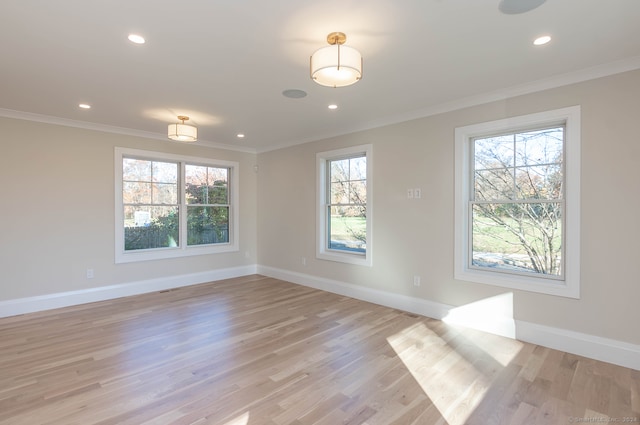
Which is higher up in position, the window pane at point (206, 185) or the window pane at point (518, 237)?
the window pane at point (206, 185)

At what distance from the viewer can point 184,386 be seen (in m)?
2.45

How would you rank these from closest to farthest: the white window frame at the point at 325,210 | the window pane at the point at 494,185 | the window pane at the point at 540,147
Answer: the window pane at the point at 540,147 → the window pane at the point at 494,185 → the white window frame at the point at 325,210

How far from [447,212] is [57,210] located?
5208 mm

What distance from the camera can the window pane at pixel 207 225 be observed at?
5852mm

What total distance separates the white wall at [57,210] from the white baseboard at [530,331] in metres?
3.68

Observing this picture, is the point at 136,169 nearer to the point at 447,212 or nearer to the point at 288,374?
the point at 288,374

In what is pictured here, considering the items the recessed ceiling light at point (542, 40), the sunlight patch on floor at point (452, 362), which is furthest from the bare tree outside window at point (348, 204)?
the recessed ceiling light at point (542, 40)

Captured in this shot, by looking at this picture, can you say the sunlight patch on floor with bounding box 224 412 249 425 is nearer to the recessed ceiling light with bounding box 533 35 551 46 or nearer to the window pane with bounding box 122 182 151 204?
the recessed ceiling light with bounding box 533 35 551 46

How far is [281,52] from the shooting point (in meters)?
2.58

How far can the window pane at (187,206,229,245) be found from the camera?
5.85 metres

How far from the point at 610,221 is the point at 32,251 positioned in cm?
656

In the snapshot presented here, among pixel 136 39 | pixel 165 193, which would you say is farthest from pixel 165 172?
pixel 136 39

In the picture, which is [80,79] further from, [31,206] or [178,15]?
[31,206]

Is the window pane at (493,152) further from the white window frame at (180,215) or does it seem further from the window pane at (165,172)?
the window pane at (165,172)
